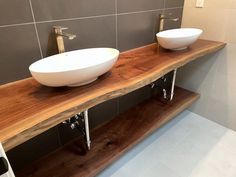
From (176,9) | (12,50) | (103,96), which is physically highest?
(176,9)

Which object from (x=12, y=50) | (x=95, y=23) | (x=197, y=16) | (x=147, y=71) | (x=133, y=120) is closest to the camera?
(x=12, y=50)

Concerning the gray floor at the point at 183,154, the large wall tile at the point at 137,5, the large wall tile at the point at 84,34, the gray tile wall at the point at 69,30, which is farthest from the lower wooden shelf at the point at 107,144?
the large wall tile at the point at 137,5

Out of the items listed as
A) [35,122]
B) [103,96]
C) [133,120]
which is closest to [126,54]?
[133,120]

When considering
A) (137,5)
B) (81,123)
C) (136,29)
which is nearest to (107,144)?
(81,123)

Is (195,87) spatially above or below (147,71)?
below

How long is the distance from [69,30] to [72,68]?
15.6 inches

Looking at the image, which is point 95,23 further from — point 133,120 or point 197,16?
point 197,16

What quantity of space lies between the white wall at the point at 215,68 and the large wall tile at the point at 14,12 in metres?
1.56

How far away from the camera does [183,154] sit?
1.67 meters

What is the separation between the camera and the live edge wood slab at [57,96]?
71 cm

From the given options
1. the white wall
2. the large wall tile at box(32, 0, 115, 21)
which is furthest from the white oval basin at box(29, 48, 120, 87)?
the white wall

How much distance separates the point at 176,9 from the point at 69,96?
1531mm

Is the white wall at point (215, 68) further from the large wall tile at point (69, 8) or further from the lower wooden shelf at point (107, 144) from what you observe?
the large wall tile at point (69, 8)

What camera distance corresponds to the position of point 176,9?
1891 mm
